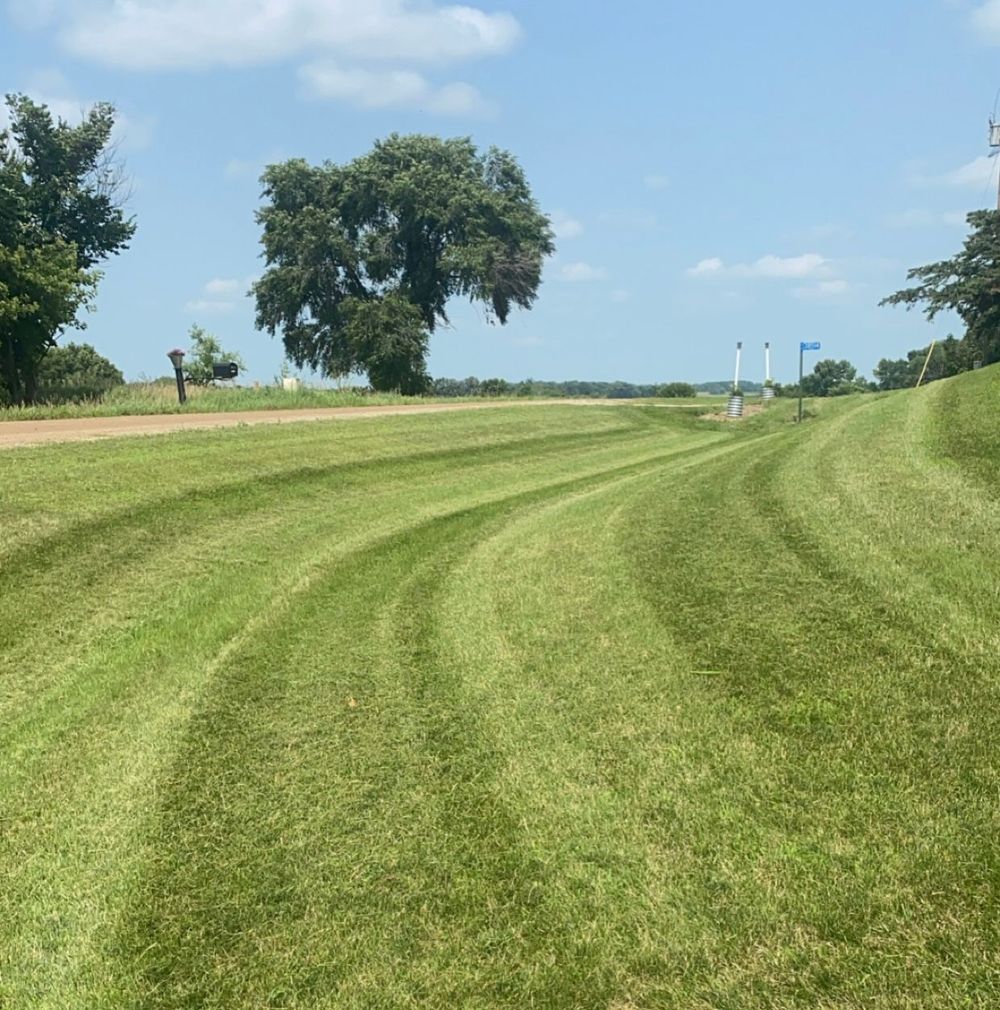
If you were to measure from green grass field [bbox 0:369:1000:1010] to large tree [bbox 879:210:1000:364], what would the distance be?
33.9 metres

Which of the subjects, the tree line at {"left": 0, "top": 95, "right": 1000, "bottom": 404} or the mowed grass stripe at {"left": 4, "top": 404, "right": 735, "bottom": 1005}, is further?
the tree line at {"left": 0, "top": 95, "right": 1000, "bottom": 404}

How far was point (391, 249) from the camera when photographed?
126ft

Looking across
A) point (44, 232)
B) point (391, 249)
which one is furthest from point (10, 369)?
point (391, 249)

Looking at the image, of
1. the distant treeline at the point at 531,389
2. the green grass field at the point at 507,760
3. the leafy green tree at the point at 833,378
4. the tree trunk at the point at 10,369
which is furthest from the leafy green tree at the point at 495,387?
the leafy green tree at the point at 833,378

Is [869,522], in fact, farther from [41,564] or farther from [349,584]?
[41,564]

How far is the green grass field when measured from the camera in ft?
7.07

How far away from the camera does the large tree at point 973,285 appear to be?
34.8 m

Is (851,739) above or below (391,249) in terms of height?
below

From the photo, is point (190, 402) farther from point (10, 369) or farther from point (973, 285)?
point (973, 285)

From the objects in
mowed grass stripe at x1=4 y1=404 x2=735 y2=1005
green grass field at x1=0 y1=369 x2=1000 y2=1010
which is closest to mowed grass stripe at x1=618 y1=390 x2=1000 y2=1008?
green grass field at x1=0 y1=369 x2=1000 y2=1010

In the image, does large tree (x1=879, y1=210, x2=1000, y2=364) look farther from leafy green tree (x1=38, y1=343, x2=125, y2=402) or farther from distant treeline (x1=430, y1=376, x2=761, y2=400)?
leafy green tree (x1=38, y1=343, x2=125, y2=402)

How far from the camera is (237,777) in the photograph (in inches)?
126

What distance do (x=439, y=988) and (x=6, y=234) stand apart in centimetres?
2808

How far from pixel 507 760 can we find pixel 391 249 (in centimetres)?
3803
